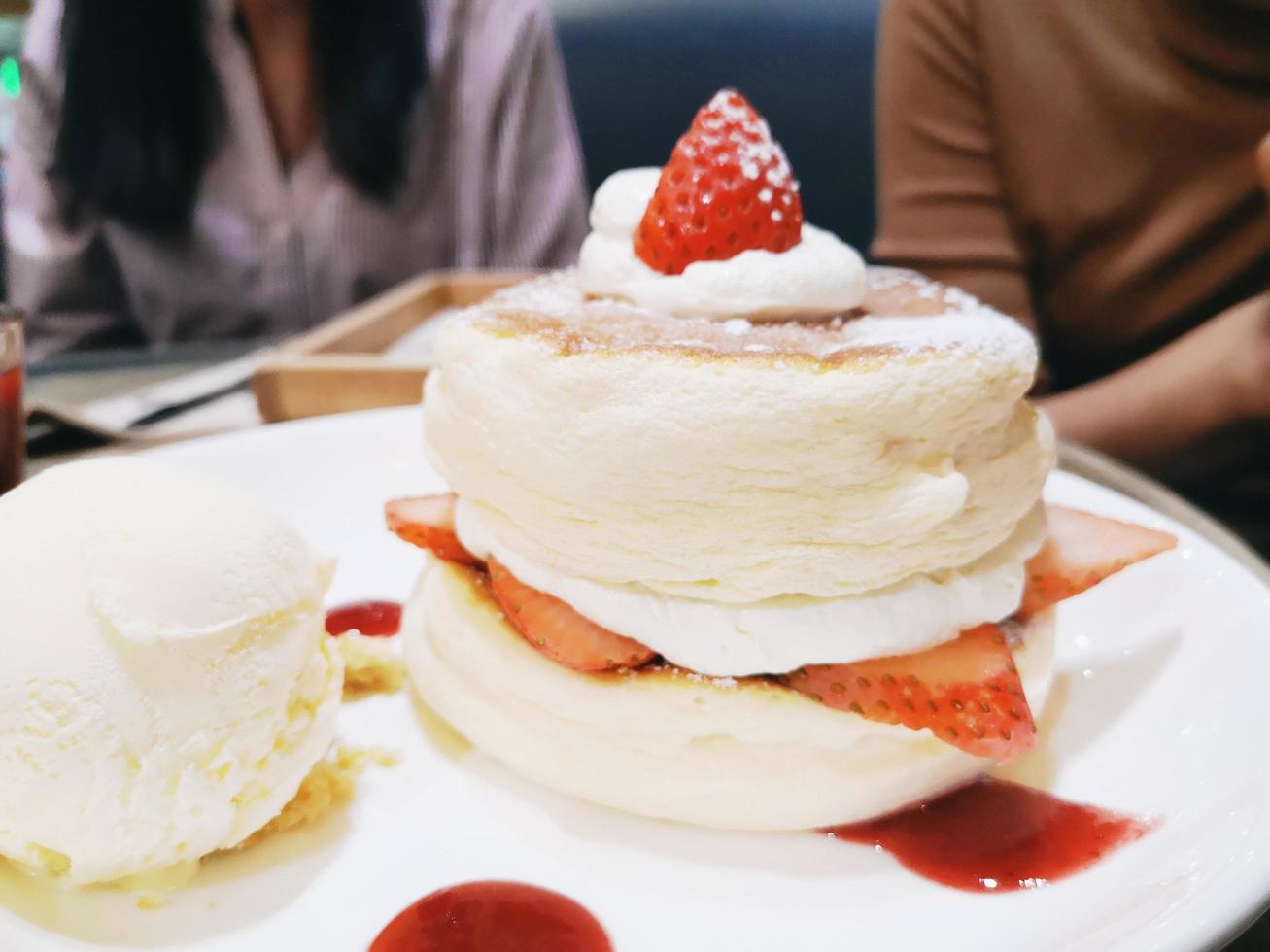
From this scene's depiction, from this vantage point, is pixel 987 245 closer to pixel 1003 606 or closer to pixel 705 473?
pixel 1003 606

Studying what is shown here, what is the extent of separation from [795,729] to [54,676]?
712mm

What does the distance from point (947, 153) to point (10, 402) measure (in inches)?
86.3

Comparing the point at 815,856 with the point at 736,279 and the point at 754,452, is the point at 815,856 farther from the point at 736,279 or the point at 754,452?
the point at 736,279

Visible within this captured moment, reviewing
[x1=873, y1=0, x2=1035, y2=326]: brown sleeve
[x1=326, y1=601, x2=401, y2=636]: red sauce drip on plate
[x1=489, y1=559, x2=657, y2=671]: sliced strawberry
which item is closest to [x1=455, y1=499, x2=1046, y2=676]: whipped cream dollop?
[x1=489, y1=559, x2=657, y2=671]: sliced strawberry

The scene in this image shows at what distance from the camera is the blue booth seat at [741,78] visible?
4.07 metres

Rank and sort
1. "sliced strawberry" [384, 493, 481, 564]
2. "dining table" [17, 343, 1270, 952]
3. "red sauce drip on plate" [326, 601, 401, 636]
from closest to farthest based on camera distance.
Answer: "sliced strawberry" [384, 493, 481, 564] < "red sauce drip on plate" [326, 601, 401, 636] < "dining table" [17, 343, 1270, 952]

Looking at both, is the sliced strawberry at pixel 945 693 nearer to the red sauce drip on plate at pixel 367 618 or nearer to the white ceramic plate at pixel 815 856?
the white ceramic plate at pixel 815 856

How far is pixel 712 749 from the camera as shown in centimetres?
105

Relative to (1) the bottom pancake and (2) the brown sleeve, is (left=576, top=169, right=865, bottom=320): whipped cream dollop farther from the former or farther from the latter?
(2) the brown sleeve

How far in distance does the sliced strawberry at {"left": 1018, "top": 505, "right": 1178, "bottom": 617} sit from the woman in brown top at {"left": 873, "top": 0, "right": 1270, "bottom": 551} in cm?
104

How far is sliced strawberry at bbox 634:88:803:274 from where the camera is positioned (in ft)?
3.87

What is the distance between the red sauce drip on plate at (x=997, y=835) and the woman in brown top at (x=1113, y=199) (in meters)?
1.31

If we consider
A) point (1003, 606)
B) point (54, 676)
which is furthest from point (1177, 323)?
point (54, 676)

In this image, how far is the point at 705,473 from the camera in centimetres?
97
